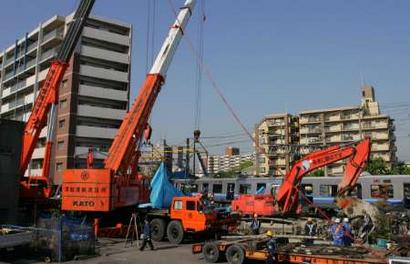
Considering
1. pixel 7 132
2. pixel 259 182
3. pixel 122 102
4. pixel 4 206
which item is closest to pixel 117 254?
pixel 4 206

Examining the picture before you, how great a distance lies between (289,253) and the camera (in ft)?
48.3

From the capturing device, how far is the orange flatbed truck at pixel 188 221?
21172mm

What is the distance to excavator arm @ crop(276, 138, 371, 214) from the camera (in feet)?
76.3

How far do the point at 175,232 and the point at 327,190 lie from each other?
14932 mm

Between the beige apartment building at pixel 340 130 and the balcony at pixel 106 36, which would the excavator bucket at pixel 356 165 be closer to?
the balcony at pixel 106 36

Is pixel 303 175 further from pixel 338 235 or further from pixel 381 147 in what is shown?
pixel 381 147

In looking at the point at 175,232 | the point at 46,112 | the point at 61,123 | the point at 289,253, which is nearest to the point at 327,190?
the point at 175,232

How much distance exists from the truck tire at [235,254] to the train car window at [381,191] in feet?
55.0

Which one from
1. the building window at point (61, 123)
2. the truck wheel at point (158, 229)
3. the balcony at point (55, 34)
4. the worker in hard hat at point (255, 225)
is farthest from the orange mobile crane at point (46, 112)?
the balcony at point (55, 34)

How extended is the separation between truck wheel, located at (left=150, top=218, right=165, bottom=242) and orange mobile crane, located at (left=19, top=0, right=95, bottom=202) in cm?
796

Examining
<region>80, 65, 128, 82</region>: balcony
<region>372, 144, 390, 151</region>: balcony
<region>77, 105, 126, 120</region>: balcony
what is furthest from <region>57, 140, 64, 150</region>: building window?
<region>372, 144, 390, 151</region>: balcony

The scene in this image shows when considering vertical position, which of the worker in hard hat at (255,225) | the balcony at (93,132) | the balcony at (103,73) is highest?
the balcony at (103,73)

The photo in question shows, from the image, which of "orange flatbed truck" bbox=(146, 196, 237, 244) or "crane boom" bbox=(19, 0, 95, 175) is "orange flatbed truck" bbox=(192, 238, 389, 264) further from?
"crane boom" bbox=(19, 0, 95, 175)

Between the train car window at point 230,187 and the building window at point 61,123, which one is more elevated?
the building window at point 61,123
